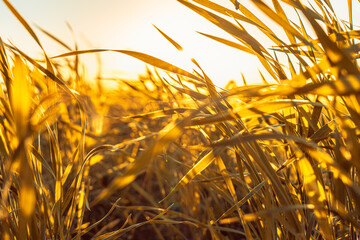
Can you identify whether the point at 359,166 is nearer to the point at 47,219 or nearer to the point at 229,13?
the point at 229,13

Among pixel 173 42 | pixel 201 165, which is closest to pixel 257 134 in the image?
pixel 201 165

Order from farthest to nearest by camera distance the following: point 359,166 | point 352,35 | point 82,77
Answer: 1. point 82,77
2. point 352,35
3. point 359,166

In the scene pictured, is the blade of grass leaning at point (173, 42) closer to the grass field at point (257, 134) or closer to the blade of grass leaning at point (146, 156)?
the grass field at point (257, 134)

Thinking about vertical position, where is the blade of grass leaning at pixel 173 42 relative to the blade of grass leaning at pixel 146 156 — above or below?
above

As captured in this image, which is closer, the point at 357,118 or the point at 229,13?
the point at 357,118

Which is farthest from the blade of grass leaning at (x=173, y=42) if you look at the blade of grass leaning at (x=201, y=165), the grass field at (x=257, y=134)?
the blade of grass leaning at (x=201, y=165)

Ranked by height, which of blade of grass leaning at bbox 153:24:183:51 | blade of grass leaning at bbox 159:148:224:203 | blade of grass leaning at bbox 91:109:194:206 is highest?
blade of grass leaning at bbox 153:24:183:51

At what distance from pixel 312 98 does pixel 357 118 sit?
0.52ft

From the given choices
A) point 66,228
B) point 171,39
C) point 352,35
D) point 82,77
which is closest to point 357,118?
point 352,35

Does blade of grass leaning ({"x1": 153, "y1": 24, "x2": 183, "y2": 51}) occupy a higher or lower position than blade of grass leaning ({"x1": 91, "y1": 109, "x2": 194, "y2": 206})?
higher

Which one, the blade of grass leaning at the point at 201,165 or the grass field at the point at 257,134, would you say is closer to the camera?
the grass field at the point at 257,134

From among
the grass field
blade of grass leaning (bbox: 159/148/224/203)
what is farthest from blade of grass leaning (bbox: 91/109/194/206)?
blade of grass leaning (bbox: 159/148/224/203)

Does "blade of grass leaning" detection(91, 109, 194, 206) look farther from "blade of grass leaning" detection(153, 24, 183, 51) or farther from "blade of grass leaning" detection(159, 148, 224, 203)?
"blade of grass leaning" detection(153, 24, 183, 51)

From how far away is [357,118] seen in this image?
368 millimetres
